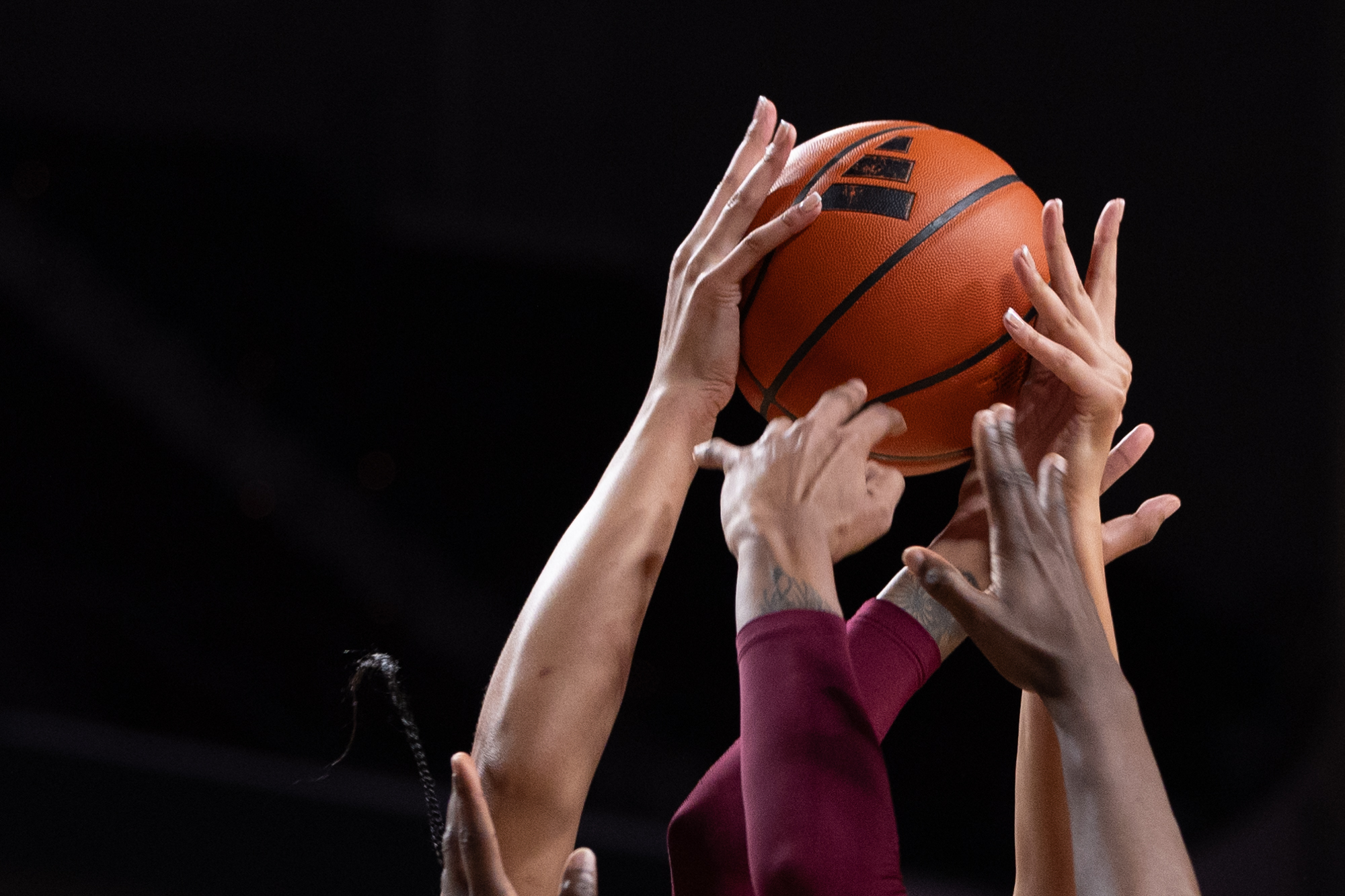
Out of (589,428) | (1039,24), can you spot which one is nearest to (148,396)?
(589,428)

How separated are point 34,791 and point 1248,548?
10.5ft

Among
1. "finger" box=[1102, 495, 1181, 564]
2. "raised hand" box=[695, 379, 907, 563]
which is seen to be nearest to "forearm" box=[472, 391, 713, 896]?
"raised hand" box=[695, 379, 907, 563]

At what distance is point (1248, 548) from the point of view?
252 cm

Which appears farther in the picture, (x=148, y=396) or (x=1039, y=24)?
(x=148, y=396)

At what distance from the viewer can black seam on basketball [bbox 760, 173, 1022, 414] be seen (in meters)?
0.98

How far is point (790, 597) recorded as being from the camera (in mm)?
736

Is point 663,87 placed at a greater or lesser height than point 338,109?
lesser

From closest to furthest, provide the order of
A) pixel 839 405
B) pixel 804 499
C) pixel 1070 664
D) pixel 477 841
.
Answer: pixel 477 841, pixel 1070 664, pixel 804 499, pixel 839 405

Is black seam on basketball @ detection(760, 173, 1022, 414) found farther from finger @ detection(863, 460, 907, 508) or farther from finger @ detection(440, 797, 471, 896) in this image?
finger @ detection(440, 797, 471, 896)

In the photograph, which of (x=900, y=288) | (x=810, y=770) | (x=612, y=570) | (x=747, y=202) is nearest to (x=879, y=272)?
(x=900, y=288)

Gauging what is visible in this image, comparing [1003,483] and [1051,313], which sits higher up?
[1051,313]

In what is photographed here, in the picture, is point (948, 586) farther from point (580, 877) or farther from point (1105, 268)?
point (1105, 268)

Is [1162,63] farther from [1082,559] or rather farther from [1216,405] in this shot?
[1082,559]

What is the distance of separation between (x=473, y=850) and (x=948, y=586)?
33 cm
